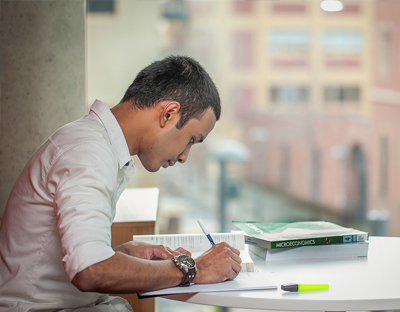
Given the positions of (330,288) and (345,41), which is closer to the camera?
(330,288)

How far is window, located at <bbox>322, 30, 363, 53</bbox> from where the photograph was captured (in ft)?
29.7

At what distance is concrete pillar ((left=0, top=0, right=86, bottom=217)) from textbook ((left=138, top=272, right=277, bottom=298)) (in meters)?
1.67

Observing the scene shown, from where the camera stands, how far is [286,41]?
859 centimetres

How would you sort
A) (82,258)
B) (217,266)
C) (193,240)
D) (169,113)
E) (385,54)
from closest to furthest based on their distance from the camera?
1. (82,258)
2. (217,266)
3. (169,113)
4. (193,240)
5. (385,54)

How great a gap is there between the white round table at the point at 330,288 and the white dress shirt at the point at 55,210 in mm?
294

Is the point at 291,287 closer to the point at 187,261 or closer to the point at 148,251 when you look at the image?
the point at 187,261

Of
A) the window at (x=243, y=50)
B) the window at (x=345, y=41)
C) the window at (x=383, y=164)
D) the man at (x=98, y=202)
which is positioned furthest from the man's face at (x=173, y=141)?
the window at (x=383, y=164)

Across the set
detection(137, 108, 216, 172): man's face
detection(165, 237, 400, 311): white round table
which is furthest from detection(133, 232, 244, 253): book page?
detection(137, 108, 216, 172): man's face

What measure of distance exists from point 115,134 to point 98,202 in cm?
28

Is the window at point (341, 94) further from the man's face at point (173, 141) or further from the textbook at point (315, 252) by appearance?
the man's face at point (173, 141)

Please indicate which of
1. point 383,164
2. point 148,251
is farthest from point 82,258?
point 383,164

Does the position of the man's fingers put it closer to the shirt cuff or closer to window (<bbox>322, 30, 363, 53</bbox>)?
the shirt cuff

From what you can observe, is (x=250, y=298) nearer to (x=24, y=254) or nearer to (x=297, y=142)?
(x=24, y=254)

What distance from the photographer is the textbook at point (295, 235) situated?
139 centimetres
